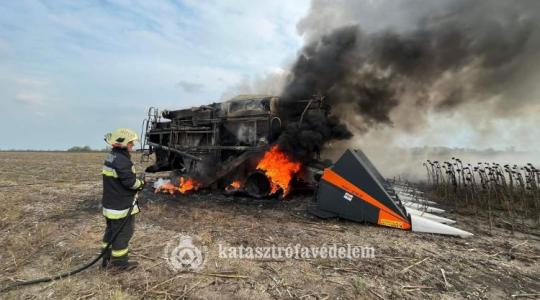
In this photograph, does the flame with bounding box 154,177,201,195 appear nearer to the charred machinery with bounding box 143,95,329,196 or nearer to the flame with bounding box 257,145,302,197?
the charred machinery with bounding box 143,95,329,196

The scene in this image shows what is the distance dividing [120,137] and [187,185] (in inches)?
264

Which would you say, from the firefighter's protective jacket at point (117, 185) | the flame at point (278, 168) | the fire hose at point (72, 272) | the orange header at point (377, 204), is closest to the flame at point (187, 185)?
the flame at point (278, 168)

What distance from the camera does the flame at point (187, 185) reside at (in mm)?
A: 11055

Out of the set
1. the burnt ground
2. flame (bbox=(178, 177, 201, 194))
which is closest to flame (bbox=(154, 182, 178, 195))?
flame (bbox=(178, 177, 201, 194))

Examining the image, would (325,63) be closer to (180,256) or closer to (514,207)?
(514,207)

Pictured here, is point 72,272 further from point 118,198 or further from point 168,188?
point 168,188

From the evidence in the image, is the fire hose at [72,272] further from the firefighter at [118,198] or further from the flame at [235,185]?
the flame at [235,185]

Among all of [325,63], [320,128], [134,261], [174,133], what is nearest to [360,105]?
[325,63]

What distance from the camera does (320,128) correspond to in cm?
948

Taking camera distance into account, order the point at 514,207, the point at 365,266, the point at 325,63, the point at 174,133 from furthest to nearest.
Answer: the point at 174,133
the point at 325,63
the point at 514,207
the point at 365,266

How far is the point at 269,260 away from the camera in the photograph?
15.6 feet

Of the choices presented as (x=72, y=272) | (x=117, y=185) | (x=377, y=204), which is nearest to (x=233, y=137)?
(x=377, y=204)

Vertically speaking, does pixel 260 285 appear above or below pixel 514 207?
below

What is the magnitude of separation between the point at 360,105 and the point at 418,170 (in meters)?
9.94
